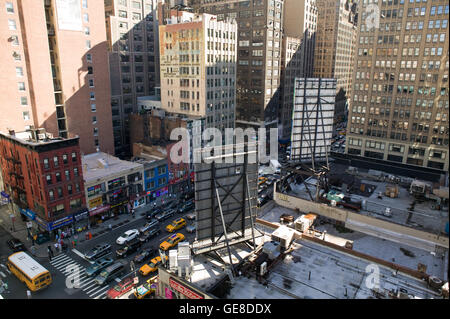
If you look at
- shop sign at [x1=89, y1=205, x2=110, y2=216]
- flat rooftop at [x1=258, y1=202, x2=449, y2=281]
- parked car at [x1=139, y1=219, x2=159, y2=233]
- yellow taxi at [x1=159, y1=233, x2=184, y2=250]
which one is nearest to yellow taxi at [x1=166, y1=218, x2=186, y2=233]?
parked car at [x1=139, y1=219, x2=159, y2=233]

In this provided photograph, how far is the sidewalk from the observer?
49338mm

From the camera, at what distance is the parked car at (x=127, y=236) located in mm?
49700

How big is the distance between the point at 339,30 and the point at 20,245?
139507 mm

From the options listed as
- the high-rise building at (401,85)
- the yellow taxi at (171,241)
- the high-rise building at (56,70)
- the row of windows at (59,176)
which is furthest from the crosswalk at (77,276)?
the high-rise building at (401,85)

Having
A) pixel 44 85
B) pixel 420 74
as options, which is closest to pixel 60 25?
pixel 44 85

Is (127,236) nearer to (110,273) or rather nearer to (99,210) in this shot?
(99,210)

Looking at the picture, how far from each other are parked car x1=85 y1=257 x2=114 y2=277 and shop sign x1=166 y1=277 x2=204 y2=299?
79.4 ft

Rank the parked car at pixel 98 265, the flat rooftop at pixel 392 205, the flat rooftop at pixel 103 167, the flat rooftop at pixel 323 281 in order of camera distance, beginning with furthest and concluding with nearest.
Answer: the flat rooftop at pixel 103 167, the parked car at pixel 98 265, the flat rooftop at pixel 392 205, the flat rooftop at pixel 323 281

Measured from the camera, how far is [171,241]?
4866 cm

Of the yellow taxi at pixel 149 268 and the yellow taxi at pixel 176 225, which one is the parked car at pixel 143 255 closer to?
the yellow taxi at pixel 149 268

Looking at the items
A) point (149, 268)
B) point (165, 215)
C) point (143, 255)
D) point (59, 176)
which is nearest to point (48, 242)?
point (59, 176)

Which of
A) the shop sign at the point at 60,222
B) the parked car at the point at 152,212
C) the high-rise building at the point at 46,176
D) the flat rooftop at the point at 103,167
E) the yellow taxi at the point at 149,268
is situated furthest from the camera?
the parked car at the point at 152,212

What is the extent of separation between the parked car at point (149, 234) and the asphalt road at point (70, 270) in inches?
22.8

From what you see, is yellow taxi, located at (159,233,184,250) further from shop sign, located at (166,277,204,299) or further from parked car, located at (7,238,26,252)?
shop sign, located at (166,277,204,299)
